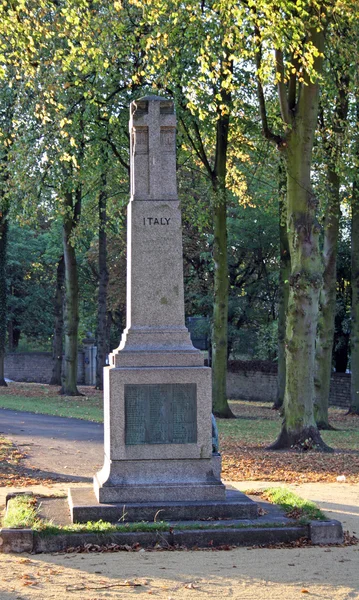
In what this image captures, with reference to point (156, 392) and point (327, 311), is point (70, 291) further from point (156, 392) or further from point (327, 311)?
point (156, 392)

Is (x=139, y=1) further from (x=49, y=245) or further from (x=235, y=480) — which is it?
(x=49, y=245)

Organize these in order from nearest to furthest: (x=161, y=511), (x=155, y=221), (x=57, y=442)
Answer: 1. (x=161, y=511)
2. (x=155, y=221)
3. (x=57, y=442)

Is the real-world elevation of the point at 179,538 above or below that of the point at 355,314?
below

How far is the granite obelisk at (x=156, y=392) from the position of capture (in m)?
9.59

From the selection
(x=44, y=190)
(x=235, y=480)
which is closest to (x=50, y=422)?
(x=44, y=190)

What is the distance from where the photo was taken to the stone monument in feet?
31.3

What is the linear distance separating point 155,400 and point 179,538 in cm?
155

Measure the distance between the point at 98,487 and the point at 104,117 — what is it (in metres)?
16.4

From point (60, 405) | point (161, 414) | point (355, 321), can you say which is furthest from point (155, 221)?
point (60, 405)

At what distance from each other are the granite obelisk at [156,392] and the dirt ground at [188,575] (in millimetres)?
1200

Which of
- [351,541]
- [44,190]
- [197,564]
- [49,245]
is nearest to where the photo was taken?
[197,564]

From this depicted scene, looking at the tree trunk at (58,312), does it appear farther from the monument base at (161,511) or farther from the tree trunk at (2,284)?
the monument base at (161,511)

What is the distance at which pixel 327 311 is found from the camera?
24.0 m

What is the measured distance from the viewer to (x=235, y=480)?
13.4 m
